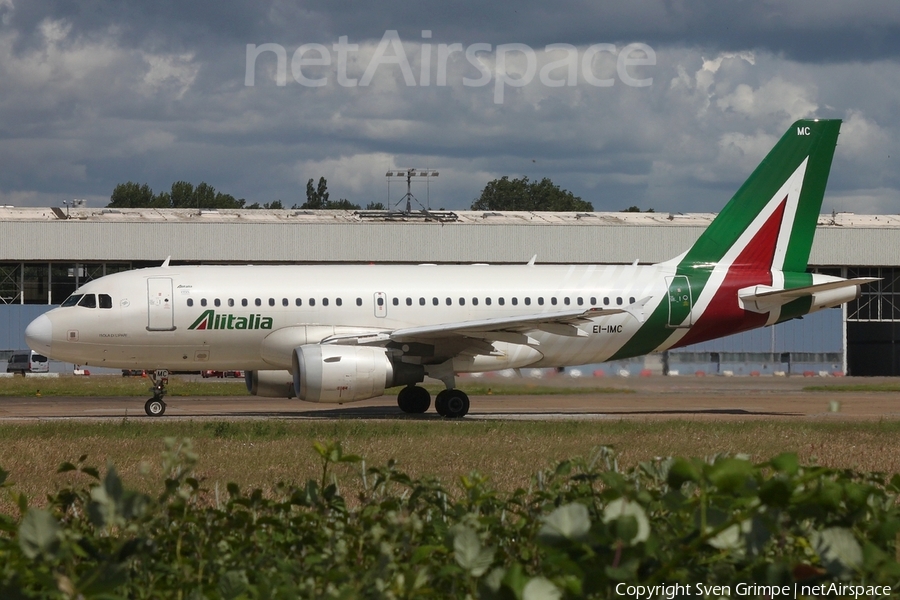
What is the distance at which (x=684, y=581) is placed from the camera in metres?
3.56

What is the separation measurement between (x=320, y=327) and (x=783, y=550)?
19371mm

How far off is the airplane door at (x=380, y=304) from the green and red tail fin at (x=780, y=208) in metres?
7.30

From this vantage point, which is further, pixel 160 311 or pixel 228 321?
pixel 228 321

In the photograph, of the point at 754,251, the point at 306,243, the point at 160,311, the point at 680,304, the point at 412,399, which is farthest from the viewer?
the point at 306,243

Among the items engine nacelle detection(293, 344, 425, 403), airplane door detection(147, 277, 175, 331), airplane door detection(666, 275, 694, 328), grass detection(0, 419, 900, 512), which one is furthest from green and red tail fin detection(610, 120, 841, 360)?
airplane door detection(147, 277, 175, 331)

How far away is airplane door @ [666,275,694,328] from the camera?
24219 mm

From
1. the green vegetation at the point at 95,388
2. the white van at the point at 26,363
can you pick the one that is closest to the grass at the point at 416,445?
the green vegetation at the point at 95,388

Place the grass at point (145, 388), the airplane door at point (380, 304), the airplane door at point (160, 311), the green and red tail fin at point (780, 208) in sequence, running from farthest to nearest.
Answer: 1. the grass at point (145, 388)
2. the green and red tail fin at point (780, 208)
3. the airplane door at point (380, 304)
4. the airplane door at point (160, 311)

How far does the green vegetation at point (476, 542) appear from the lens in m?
3.05

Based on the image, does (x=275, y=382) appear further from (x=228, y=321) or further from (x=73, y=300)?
(x=73, y=300)

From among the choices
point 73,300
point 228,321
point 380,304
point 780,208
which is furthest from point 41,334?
point 780,208

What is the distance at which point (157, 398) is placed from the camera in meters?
23.3

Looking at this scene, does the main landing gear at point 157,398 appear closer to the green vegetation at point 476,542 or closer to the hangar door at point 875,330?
the green vegetation at point 476,542

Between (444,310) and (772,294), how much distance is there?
773cm
